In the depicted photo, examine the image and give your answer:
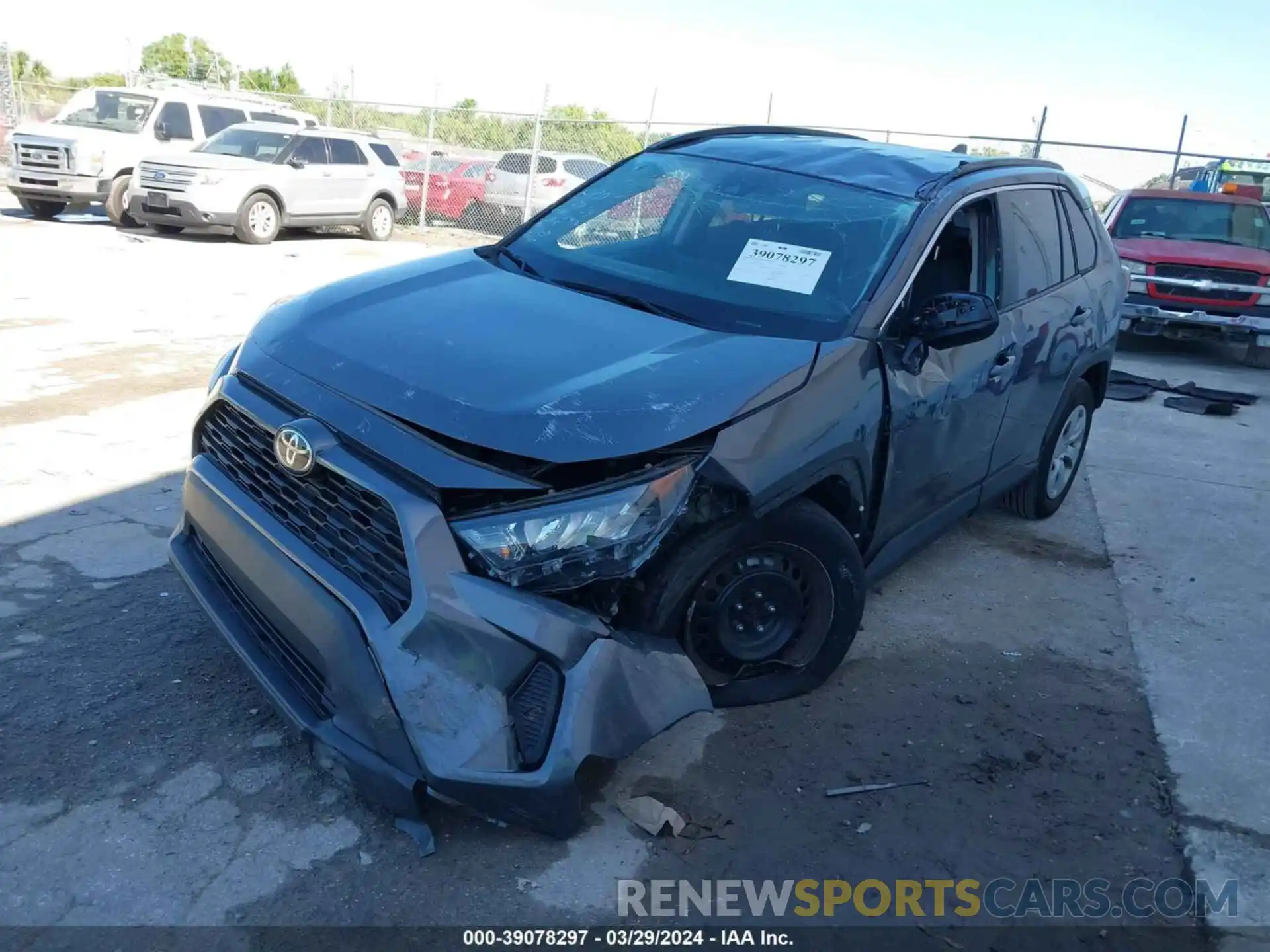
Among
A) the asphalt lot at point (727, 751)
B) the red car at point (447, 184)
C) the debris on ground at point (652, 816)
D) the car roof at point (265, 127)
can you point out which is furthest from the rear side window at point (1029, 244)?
the red car at point (447, 184)

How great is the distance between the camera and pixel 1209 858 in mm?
3051

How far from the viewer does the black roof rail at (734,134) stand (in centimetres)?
468

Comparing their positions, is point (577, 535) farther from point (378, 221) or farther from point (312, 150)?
point (378, 221)

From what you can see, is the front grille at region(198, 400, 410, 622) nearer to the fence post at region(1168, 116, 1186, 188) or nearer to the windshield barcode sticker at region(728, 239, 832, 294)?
the windshield barcode sticker at region(728, 239, 832, 294)

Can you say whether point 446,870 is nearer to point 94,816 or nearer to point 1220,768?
point 94,816

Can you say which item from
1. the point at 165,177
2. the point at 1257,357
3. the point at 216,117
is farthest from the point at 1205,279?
the point at 216,117

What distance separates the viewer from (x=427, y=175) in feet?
64.0

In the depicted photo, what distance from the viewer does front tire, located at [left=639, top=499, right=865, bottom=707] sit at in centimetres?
295

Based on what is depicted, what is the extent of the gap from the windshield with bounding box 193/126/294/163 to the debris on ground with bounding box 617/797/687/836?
14388 mm

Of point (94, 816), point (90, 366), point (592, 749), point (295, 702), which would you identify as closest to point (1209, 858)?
point (592, 749)

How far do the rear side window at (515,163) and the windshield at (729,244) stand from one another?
1480 centimetres

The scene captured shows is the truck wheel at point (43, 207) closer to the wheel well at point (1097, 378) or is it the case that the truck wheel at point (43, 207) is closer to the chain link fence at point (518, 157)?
the chain link fence at point (518, 157)

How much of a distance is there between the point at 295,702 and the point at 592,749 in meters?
0.81

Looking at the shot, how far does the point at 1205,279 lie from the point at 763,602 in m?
9.69
